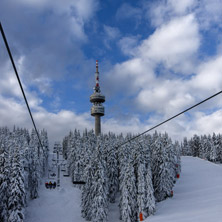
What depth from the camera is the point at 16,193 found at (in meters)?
38.7

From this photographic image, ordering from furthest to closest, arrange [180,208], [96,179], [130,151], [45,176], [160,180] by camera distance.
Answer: [45,176] → [130,151] → [160,180] → [96,179] → [180,208]

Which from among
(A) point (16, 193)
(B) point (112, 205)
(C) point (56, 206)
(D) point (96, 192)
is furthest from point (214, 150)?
(A) point (16, 193)

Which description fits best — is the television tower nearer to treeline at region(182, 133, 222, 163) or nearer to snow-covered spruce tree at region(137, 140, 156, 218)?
treeline at region(182, 133, 222, 163)

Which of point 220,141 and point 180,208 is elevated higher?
point 220,141

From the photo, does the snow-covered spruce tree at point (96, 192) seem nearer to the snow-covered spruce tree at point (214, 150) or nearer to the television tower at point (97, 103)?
the television tower at point (97, 103)

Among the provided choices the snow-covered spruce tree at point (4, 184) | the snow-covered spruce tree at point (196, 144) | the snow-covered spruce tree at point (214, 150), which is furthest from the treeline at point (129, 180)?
the snow-covered spruce tree at point (196, 144)

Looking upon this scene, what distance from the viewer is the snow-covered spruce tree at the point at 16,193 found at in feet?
124

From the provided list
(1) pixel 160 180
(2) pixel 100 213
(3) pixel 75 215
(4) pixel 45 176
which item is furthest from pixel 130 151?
(4) pixel 45 176

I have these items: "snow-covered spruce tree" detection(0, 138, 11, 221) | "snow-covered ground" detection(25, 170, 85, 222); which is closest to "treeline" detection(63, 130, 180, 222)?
"snow-covered ground" detection(25, 170, 85, 222)

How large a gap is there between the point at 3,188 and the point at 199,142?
11338 cm

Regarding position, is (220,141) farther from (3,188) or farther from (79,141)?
(3,188)

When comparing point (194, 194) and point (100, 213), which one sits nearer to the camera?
point (100, 213)

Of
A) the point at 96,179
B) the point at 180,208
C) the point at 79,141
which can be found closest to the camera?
the point at 180,208

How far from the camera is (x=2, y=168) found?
1549 inches
